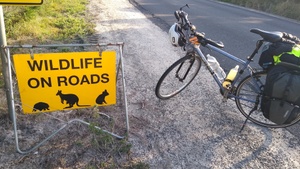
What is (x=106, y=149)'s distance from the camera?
2635mm

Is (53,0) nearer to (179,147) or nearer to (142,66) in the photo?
(142,66)

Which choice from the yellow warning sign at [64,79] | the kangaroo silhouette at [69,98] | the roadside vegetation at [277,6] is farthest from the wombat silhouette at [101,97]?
the roadside vegetation at [277,6]

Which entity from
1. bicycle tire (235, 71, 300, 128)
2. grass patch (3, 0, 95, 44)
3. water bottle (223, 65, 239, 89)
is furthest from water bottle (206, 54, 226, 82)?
grass patch (3, 0, 95, 44)

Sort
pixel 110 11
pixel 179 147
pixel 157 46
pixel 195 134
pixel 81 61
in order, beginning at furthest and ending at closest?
pixel 110 11 < pixel 157 46 < pixel 195 134 < pixel 179 147 < pixel 81 61

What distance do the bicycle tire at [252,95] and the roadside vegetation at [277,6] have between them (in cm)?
1128

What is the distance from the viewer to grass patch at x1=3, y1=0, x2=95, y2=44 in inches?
211

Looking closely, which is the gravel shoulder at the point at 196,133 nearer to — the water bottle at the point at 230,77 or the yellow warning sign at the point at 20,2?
the water bottle at the point at 230,77

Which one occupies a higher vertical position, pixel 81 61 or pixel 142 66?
pixel 81 61

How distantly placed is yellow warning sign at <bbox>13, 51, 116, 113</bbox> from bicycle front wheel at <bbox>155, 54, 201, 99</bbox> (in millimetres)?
1100

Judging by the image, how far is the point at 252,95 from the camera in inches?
131

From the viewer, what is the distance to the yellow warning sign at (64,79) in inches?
97.0

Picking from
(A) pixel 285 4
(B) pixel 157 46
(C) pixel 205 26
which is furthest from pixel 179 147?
(A) pixel 285 4

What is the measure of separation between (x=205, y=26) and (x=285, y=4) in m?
8.21

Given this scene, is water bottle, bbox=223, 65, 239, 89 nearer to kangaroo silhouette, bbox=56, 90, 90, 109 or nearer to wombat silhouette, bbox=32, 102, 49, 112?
kangaroo silhouette, bbox=56, 90, 90, 109
